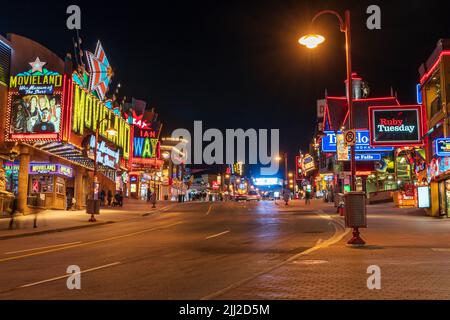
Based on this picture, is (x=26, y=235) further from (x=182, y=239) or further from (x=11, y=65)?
(x=11, y=65)

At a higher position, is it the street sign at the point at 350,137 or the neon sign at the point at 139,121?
the neon sign at the point at 139,121

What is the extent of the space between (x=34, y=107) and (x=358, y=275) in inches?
1096

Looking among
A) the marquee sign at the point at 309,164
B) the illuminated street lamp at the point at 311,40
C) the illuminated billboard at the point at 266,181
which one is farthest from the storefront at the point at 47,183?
the illuminated billboard at the point at 266,181

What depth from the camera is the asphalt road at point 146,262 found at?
28.7ft

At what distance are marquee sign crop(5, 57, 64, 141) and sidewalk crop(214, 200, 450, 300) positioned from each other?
23076 millimetres

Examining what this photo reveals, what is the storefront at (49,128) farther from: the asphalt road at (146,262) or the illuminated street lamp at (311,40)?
the illuminated street lamp at (311,40)

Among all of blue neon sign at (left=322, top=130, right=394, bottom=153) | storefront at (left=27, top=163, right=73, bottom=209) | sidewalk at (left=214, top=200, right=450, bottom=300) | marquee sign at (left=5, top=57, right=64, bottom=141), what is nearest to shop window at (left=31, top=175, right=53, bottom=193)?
storefront at (left=27, top=163, right=73, bottom=209)

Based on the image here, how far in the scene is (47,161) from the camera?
39.8 m

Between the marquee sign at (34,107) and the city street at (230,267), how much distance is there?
47.8 feet

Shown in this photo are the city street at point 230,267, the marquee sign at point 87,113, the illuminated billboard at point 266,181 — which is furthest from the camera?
the illuminated billboard at point 266,181

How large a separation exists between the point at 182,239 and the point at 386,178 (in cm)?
4820

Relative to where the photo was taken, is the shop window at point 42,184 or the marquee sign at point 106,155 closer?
the shop window at point 42,184

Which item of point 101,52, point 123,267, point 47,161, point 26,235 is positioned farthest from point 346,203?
point 101,52

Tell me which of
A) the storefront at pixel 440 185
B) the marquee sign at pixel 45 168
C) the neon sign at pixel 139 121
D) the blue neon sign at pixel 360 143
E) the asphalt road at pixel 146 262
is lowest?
the asphalt road at pixel 146 262
